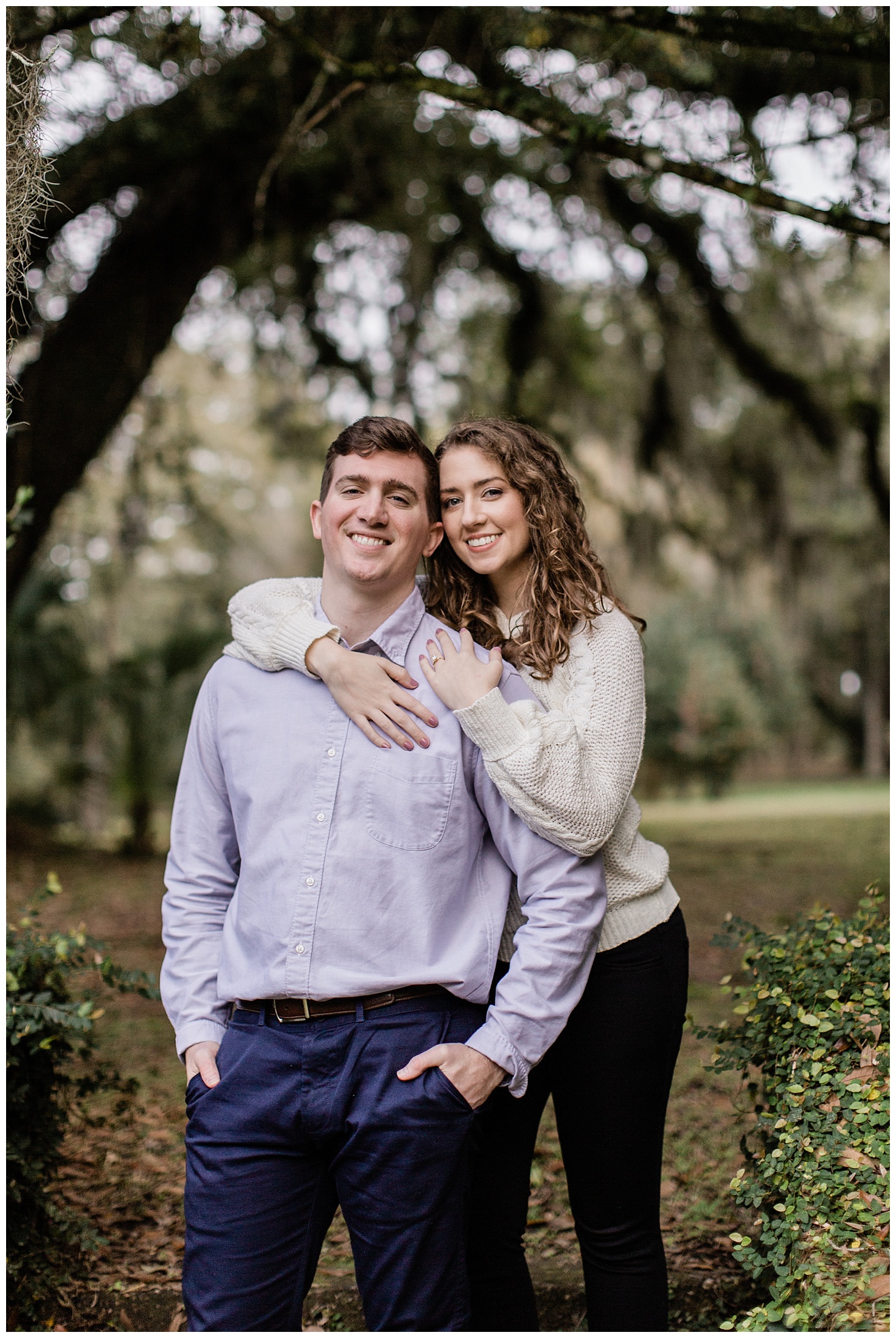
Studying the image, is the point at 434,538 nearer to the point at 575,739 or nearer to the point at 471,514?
the point at 471,514

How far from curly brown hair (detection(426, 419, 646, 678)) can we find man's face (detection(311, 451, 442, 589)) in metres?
0.18

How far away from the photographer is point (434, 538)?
2.13 meters

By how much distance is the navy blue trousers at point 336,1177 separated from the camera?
5.70 ft

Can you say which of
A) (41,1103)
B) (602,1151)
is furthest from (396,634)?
(41,1103)

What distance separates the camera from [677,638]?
589 inches

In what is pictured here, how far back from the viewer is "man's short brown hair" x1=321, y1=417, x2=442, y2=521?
201 centimetres

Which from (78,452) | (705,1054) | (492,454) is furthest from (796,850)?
(492,454)

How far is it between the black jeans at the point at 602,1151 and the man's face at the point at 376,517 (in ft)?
2.94

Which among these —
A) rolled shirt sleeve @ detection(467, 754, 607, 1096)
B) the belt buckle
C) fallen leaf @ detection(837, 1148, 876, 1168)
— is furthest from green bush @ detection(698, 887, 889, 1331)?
the belt buckle

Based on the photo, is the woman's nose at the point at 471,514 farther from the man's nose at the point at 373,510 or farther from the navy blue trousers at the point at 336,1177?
the navy blue trousers at the point at 336,1177

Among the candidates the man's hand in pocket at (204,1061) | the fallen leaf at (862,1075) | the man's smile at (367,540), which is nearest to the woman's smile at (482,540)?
the man's smile at (367,540)

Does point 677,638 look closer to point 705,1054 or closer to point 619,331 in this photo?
point 619,331

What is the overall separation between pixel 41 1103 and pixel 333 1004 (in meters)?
1.31

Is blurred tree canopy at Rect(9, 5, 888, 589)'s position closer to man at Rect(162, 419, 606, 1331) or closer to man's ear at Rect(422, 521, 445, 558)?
man's ear at Rect(422, 521, 445, 558)
